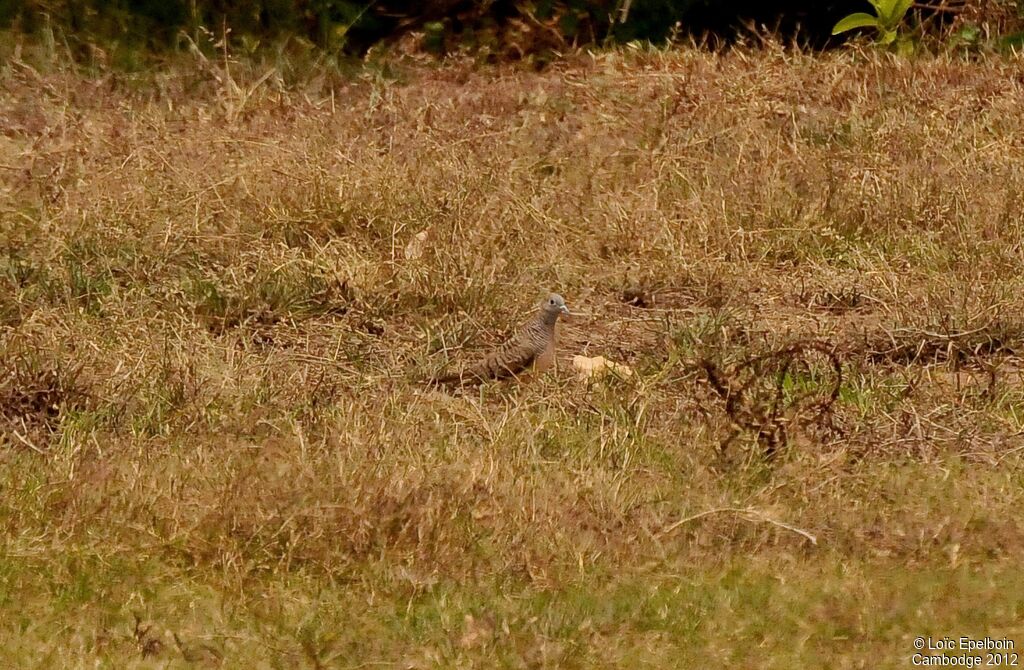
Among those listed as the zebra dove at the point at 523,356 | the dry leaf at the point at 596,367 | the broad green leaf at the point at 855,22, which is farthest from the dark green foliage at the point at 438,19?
Result: the zebra dove at the point at 523,356

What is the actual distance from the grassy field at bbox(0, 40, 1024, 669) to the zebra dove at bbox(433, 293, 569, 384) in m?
0.09

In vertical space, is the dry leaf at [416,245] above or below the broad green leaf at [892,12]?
below

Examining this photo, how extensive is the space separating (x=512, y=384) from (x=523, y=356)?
10 centimetres

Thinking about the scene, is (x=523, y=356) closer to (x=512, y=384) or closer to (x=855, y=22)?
(x=512, y=384)

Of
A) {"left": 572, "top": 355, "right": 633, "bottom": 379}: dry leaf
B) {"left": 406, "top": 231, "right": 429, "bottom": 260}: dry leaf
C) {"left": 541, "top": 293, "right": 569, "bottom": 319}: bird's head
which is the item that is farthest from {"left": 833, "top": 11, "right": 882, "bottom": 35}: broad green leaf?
{"left": 541, "top": 293, "right": 569, "bottom": 319}: bird's head

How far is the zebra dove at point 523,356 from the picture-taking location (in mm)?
5594

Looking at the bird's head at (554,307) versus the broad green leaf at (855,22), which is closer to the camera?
the bird's head at (554,307)

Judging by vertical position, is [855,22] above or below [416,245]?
above

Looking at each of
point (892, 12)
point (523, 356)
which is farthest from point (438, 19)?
point (523, 356)

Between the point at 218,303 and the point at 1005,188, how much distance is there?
11.5 ft

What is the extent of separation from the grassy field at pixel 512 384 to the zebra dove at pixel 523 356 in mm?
87

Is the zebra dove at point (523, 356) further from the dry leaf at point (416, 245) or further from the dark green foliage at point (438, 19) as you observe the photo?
the dark green foliage at point (438, 19)

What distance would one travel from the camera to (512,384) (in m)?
5.59

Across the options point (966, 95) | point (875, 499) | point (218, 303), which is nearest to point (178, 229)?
point (218, 303)
